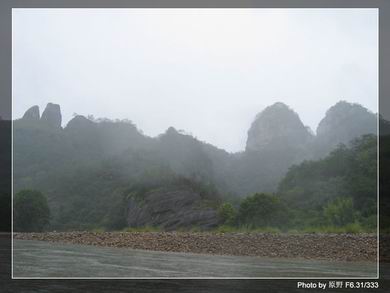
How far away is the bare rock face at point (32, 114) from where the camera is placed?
7.84 metres

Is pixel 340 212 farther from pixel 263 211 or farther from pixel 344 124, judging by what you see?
pixel 344 124

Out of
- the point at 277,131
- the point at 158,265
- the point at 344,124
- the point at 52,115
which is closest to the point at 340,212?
the point at 344,124

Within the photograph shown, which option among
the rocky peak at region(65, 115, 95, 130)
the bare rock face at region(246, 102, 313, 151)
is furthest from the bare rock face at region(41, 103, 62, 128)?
the bare rock face at region(246, 102, 313, 151)

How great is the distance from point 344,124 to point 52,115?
5010 millimetres

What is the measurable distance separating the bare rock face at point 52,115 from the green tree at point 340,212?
477 cm

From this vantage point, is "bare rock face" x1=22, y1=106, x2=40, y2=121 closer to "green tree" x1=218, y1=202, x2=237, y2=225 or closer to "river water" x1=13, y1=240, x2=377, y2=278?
"river water" x1=13, y1=240, x2=377, y2=278

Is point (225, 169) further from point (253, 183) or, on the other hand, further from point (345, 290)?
point (345, 290)

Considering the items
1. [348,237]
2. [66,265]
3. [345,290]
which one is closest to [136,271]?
[66,265]

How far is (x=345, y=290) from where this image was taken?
516cm

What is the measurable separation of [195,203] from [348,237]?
2.55 m

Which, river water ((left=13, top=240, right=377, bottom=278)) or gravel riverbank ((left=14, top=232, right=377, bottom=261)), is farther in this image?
gravel riverbank ((left=14, top=232, right=377, bottom=261))

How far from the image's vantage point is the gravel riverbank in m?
6.73

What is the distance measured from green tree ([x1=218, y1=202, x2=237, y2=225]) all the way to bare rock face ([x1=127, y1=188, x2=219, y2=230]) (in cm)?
10

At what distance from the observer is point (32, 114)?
8.05 metres
